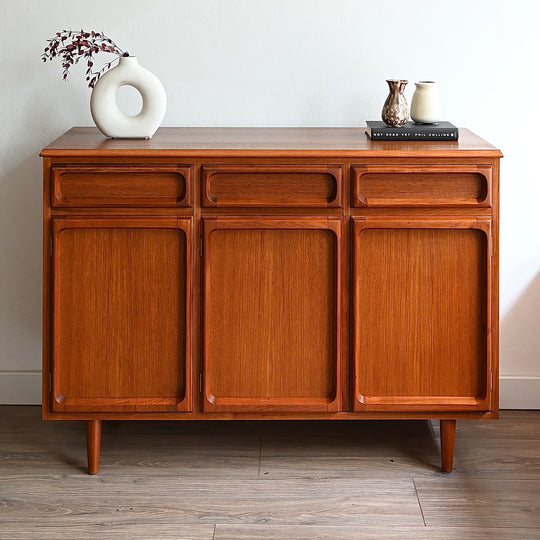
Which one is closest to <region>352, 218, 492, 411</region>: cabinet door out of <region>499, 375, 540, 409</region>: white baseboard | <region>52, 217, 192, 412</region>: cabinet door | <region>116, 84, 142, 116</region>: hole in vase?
<region>52, 217, 192, 412</region>: cabinet door

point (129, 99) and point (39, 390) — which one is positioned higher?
point (129, 99)

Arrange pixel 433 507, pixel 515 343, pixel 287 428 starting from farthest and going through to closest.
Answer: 1. pixel 515 343
2. pixel 287 428
3. pixel 433 507

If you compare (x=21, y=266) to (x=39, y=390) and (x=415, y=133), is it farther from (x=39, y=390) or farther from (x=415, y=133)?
(x=415, y=133)

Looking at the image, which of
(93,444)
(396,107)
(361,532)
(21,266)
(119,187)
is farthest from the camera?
(21,266)

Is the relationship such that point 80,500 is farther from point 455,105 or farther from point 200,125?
point 455,105

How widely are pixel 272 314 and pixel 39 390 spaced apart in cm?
100

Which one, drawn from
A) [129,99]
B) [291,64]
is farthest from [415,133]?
[129,99]

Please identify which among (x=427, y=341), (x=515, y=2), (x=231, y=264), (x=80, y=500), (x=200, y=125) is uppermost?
(x=515, y=2)

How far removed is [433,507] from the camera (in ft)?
7.57

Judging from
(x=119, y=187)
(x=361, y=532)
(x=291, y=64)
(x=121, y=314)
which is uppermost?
(x=291, y=64)

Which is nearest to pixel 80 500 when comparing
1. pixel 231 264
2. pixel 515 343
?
pixel 231 264

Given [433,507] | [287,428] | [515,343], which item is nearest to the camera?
[433,507]

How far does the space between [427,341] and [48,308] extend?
1011 millimetres

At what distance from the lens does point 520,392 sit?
3.01m
